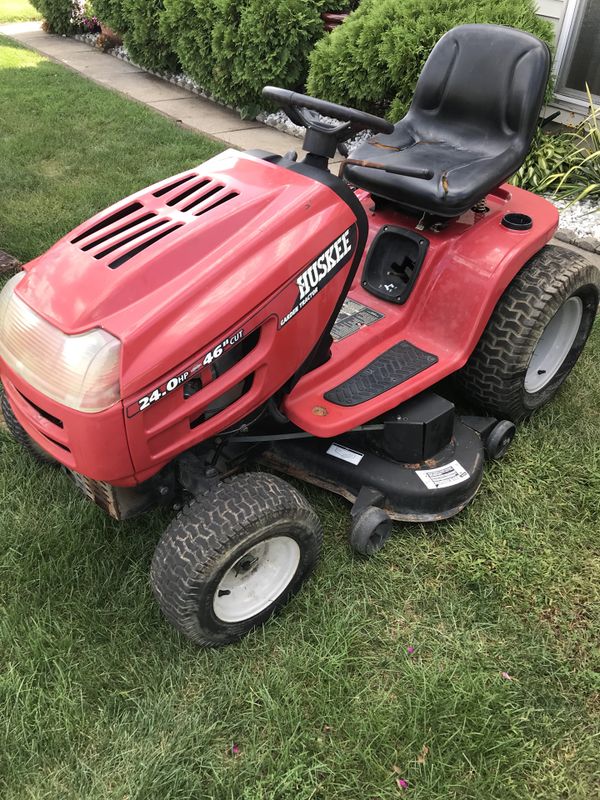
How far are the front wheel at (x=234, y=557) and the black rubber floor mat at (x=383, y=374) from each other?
1.36 feet

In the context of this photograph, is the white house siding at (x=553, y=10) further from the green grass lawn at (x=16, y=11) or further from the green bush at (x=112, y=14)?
the green grass lawn at (x=16, y=11)

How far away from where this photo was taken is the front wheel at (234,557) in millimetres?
1832

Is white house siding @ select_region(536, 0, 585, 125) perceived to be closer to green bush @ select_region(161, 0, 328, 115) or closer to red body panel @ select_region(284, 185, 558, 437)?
green bush @ select_region(161, 0, 328, 115)

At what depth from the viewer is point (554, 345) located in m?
2.97

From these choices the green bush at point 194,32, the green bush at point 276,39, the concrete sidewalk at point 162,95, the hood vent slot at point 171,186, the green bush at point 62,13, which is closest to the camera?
the hood vent slot at point 171,186

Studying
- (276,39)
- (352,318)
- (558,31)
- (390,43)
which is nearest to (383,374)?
(352,318)

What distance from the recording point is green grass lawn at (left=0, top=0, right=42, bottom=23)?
11.6 m

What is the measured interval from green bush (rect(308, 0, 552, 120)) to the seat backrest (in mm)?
2116

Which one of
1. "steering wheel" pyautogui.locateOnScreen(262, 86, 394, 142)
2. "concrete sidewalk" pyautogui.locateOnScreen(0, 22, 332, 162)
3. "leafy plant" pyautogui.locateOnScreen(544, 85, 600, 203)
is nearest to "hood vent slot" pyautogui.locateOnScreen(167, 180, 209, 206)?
"steering wheel" pyautogui.locateOnScreen(262, 86, 394, 142)

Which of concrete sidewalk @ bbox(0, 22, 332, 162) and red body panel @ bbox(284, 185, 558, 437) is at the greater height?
red body panel @ bbox(284, 185, 558, 437)

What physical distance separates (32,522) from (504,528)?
1562 mm

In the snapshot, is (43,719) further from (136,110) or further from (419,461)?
(136,110)

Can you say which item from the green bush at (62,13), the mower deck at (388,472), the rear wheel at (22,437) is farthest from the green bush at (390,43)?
the green bush at (62,13)

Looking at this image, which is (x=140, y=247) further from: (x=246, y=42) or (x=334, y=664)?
(x=246, y=42)
